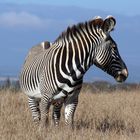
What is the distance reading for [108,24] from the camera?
27.3ft

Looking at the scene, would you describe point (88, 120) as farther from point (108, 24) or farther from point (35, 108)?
point (108, 24)

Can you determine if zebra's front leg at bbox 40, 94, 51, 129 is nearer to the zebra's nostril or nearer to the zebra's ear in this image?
the zebra's nostril

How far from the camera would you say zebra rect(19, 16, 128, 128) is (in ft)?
27.2

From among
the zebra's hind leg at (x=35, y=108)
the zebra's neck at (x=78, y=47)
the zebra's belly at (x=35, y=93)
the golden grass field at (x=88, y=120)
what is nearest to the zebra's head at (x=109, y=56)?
the zebra's neck at (x=78, y=47)

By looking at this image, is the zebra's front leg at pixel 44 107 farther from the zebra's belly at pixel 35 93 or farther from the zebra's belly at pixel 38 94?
the zebra's belly at pixel 35 93

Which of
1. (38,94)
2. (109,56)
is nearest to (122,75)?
(109,56)

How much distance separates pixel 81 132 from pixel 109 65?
1166mm

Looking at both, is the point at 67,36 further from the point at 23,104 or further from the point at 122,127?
the point at 23,104

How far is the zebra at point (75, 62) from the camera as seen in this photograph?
8297 mm

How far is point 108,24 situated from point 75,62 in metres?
0.77

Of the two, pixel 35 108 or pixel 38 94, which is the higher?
pixel 38 94

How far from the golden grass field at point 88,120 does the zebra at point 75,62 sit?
47 cm

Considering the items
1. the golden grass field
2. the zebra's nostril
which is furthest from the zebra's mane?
the golden grass field

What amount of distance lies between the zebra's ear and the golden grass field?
5.12 feet
